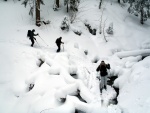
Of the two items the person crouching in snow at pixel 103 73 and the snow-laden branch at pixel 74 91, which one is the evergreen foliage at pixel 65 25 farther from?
the snow-laden branch at pixel 74 91

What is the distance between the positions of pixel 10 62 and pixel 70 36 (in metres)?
7.47

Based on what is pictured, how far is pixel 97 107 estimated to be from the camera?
9680 millimetres

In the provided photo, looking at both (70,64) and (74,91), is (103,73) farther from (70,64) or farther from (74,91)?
(70,64)

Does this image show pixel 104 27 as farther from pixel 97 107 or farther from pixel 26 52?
pixel 97 107

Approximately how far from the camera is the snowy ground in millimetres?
9906

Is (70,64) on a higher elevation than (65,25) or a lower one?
lower

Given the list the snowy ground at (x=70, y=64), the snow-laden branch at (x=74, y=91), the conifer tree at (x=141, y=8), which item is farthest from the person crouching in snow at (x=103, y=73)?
the conifer tree at (x=141, y=8)

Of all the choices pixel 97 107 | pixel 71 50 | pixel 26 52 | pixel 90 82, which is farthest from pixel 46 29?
pixel 97 107

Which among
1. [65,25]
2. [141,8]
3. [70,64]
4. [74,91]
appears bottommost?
[74,91]

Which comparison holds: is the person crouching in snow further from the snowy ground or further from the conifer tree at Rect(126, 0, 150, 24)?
the conifer tree at Rect(126, 0, 150, 24)

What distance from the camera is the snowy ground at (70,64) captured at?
32.5 ft

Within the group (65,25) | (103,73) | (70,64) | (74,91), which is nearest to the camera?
(74,91)

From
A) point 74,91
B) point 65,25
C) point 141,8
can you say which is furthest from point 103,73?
point 141,8

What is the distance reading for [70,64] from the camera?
1427 centimetres
